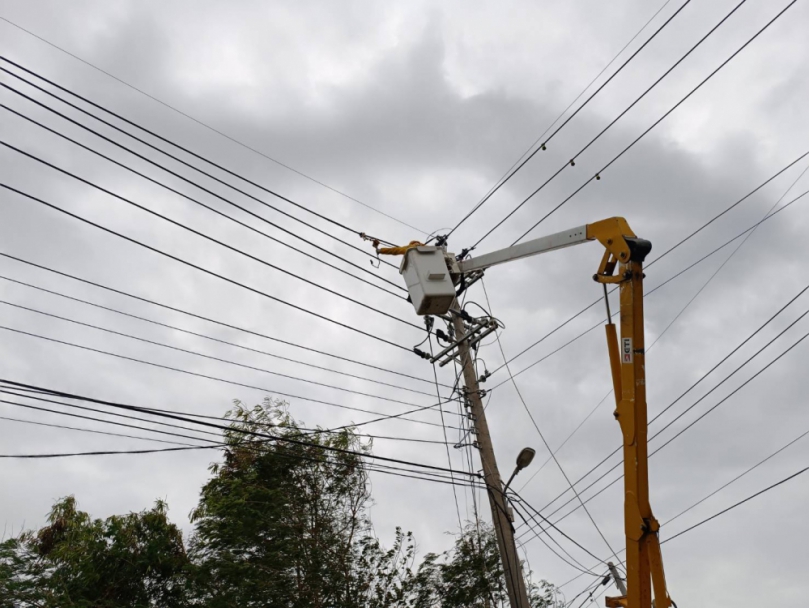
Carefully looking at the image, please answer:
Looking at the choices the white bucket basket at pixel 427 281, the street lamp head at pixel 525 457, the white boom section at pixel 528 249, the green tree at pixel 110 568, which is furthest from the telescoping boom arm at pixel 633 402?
the green tree at pixel 110 568

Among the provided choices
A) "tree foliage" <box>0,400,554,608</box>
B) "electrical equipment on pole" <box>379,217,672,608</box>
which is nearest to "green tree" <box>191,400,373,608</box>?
"tree foliage" <box>0,400,554,608</box>

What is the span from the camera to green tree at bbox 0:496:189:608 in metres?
18.2

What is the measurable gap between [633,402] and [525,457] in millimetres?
4765

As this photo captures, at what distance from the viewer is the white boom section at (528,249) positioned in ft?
33.3

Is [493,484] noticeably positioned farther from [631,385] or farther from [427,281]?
[631,385]

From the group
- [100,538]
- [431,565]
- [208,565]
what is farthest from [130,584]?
[431,565]

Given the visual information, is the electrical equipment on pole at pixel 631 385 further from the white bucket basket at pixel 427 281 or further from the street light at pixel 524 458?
the street light at pixel 524 458

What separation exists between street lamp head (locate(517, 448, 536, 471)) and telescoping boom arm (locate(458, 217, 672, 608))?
3.47 metres

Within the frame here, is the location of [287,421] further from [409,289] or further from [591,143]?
[591,143]

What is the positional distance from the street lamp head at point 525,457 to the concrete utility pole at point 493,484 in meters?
0.57

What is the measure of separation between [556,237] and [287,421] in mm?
10363

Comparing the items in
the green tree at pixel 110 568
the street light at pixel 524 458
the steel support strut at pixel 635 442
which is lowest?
the steel support strut at pixel 635 442

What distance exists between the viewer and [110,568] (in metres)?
19.5

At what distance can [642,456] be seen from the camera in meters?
8.23
